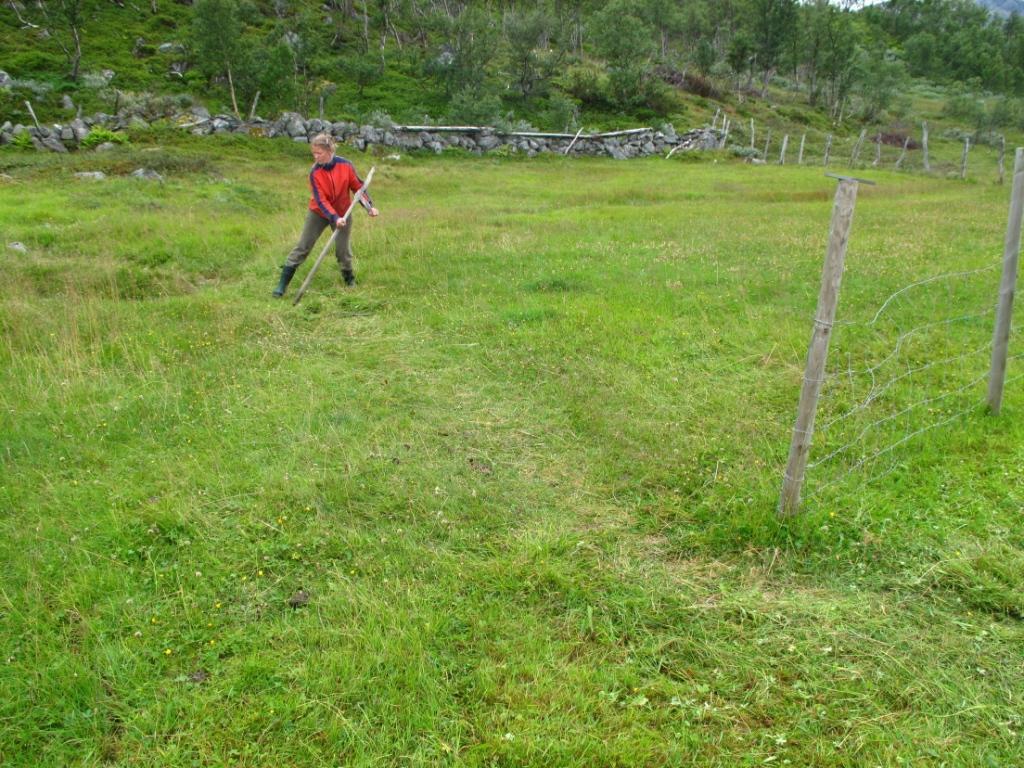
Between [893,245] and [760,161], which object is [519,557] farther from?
[760,161]

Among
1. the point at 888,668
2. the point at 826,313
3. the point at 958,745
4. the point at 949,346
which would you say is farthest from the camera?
the point at 949,346

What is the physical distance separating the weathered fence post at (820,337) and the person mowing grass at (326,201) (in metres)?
7.75

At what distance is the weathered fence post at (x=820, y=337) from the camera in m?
4.19

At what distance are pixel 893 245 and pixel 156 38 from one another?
44.0m

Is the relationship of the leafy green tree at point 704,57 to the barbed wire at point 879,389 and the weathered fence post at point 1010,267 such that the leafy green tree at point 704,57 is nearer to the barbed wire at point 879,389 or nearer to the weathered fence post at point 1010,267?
the barbed wire at point 879,389

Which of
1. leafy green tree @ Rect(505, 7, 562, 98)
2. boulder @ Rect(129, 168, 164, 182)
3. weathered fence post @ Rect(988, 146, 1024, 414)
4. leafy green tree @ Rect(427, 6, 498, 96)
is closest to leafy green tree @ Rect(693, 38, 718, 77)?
leafy green tree @ Rect(505, 7, 562, 98)

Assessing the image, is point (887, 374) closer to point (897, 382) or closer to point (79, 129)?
point (897, 382)

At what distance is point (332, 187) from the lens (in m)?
10.6

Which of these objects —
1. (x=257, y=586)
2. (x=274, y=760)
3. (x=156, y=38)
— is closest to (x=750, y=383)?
(x=257, y=586)

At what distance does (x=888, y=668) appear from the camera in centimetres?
378

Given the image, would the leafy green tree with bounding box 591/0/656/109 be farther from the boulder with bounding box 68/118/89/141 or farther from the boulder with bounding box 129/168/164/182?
the boulder with bounding box 129/168/164/182

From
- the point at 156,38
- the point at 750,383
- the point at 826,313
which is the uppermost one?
the point at 156,38

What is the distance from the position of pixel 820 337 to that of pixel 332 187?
27.1 ft

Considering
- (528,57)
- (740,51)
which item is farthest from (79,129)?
(740,51)
